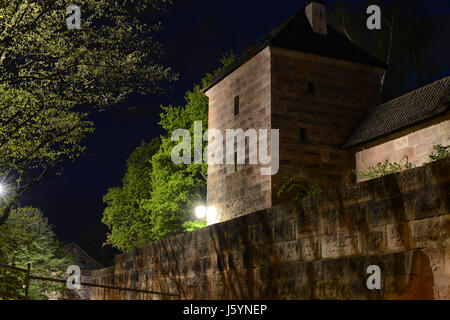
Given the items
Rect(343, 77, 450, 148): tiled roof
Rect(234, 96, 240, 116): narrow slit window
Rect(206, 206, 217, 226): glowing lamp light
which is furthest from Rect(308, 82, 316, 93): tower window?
Rect(206, 206, 217, 226): glowing lamp light

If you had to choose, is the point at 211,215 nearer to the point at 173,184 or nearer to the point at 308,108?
the point at 308,108

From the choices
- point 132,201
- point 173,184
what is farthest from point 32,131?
point 132,201

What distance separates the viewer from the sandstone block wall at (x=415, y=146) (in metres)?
15.4

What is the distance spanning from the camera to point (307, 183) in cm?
1909

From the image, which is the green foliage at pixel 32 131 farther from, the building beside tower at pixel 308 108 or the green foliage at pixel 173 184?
the green foliage at pixel 173 184

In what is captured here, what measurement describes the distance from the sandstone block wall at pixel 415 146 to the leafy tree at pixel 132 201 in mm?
19069

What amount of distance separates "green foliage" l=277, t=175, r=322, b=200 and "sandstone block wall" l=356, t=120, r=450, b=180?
1961 mm

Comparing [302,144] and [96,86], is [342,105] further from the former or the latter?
[96,86]

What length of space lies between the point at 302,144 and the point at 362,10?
48.4 ft

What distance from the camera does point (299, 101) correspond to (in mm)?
19922

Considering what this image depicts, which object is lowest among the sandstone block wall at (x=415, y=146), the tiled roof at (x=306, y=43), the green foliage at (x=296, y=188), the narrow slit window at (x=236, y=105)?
the green foliage at (x=296, y=188)

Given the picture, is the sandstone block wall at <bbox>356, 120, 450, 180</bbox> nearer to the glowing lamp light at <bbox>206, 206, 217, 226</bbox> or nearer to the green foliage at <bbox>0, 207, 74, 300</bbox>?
the glowing lamp light at <bbox>206, 206, 217, 226</bbox>

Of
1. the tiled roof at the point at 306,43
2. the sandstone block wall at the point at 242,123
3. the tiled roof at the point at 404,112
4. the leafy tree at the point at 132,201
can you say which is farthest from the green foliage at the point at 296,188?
the leafy tree at the point at 132,201

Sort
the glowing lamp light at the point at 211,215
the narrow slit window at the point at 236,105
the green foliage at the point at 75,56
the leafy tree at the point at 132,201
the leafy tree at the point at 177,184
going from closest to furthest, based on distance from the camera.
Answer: the green foliage at the point at 75,56 < the narrow slit window at the point at 236,105 < the glowing lamp light at the point at 211,215 < the leafy tree at the point at 177,184 < the leafy tree at the point at 132,201
